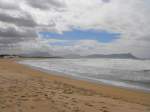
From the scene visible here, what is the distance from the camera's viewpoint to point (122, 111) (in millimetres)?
7473

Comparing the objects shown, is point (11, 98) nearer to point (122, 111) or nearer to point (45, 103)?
point (45, 103)

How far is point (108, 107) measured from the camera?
7.86 meters

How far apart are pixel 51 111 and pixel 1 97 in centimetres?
237

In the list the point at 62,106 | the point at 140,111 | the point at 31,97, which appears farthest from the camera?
the point at 31,97

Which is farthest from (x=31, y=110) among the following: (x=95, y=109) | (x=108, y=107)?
(x=108, y=107)

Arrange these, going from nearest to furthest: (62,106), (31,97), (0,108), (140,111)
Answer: (0,108) → (62,106) → (140,111) → (31,97)

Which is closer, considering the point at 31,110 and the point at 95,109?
the point at 31,110

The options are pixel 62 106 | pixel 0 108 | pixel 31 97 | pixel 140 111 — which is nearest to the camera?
pixel 0 108

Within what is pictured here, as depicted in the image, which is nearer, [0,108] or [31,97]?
[0,108]

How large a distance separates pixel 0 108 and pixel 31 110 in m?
0.96

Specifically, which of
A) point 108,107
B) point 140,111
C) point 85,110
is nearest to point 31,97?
point 85,110

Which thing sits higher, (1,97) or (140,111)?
(1,97)

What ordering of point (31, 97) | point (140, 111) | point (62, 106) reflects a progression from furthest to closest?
1. point (31, 97)
2. point (140, 111)
3. point (62, 106)

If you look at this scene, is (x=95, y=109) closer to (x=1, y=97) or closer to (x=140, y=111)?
(x=140, y=111)
